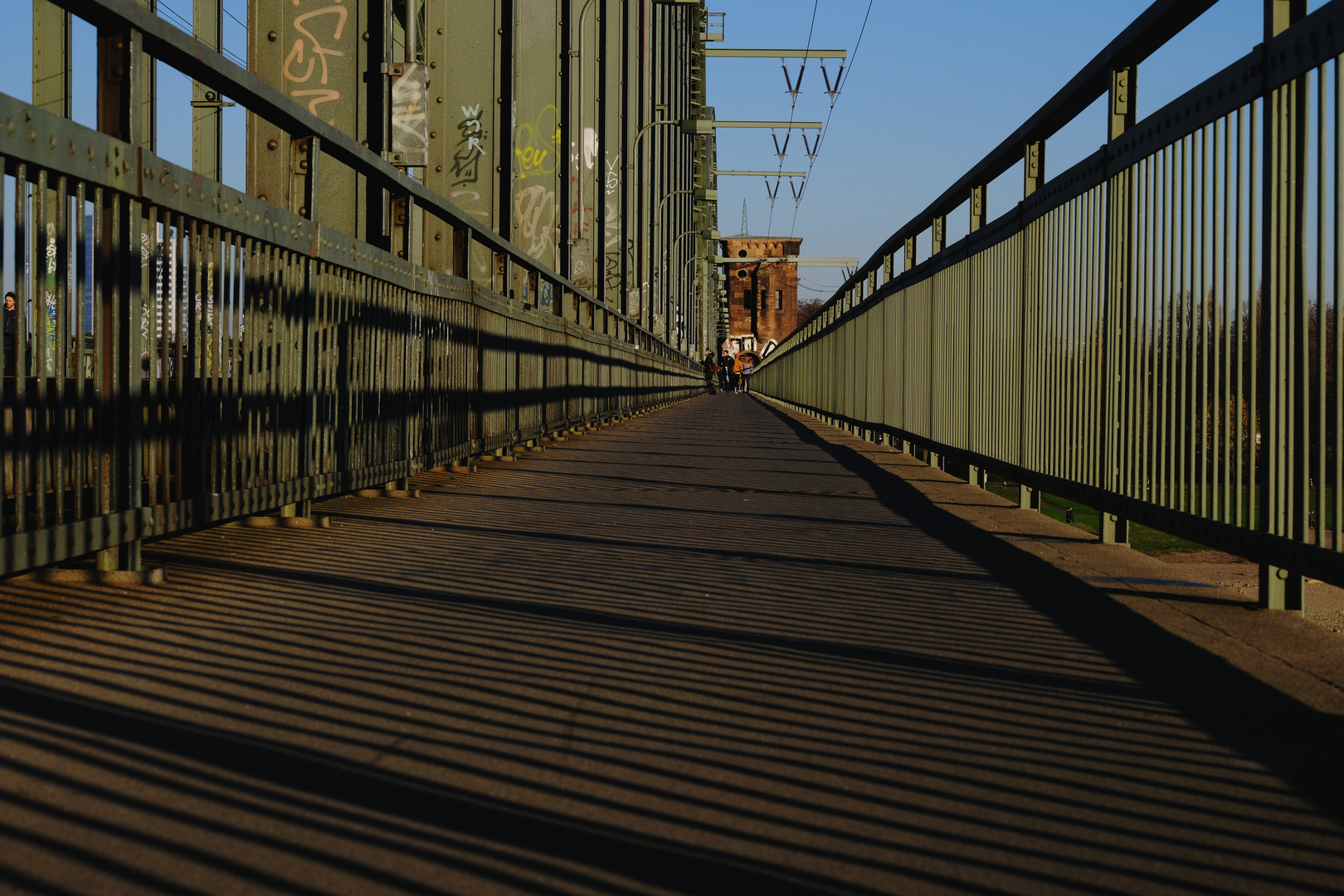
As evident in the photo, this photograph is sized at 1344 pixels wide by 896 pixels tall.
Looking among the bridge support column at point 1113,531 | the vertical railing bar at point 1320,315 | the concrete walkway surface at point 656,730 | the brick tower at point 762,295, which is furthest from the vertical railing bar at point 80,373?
the brick tower at point 762,295

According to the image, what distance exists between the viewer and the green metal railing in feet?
11.5

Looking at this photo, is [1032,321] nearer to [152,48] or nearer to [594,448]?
[152,48]

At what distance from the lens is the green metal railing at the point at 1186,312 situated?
3518 millimetres

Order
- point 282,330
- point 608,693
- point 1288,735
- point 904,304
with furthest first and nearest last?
point 904,304 → point 282,330 → point 608,693 → point 1288,735

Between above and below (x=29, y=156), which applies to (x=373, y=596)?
below

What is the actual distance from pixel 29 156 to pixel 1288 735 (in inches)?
124

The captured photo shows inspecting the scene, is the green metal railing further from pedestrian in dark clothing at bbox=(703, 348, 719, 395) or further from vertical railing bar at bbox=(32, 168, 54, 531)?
pedestrian in dark clothing at bbox=(703, 348, 719, 395)

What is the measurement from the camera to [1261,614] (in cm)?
397

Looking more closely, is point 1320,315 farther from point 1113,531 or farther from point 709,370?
point 709,370

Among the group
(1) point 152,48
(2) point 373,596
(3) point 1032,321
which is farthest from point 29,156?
(3) point 1032,321

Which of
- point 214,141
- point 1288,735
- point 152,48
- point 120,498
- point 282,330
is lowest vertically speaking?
point 1288,735

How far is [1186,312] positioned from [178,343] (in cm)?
326

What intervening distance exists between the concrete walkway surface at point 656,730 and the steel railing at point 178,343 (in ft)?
1.11

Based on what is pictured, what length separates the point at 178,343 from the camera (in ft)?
14.6
